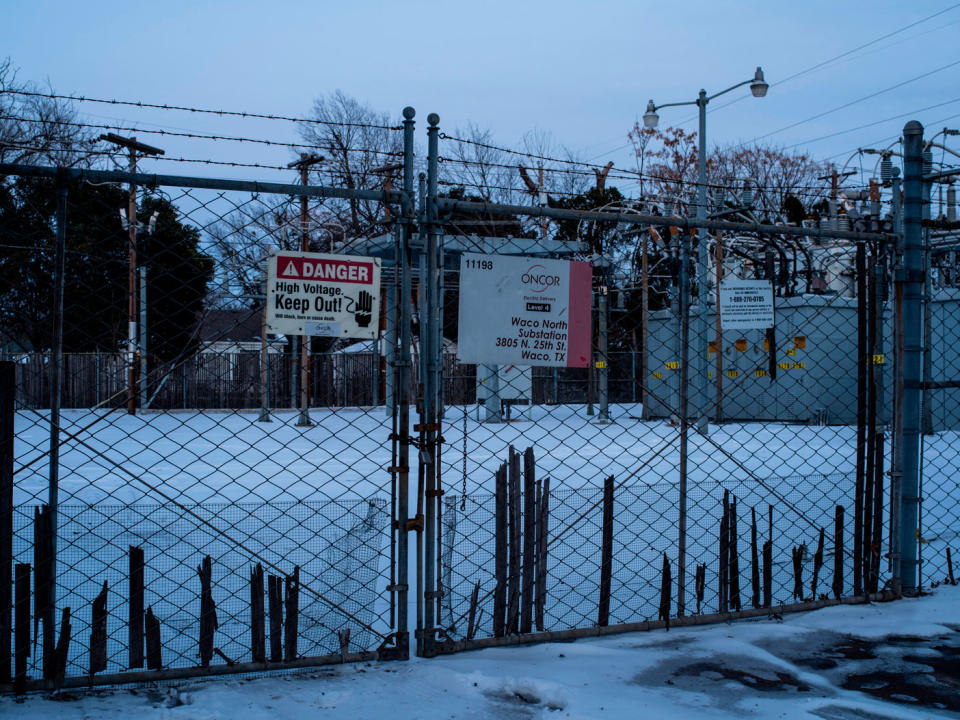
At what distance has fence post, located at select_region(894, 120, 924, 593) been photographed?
4645 millimetres

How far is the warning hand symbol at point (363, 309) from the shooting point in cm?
349

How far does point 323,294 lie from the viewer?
11.3 ft

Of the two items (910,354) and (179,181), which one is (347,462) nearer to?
(910,354)

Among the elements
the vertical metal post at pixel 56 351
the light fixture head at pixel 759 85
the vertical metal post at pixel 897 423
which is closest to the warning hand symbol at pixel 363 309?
the vertical metal post at pixel 56 351

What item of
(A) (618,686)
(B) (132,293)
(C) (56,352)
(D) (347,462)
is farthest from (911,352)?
(D) (347,462)

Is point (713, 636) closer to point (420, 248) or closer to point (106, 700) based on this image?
point (420, 248)

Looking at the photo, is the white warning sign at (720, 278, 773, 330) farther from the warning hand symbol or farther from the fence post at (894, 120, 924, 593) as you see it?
the warning hand symbol

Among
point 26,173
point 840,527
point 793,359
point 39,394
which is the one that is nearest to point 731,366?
point 793,359

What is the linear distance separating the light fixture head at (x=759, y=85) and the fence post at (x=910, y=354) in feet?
47.7

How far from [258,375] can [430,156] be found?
71.9ft

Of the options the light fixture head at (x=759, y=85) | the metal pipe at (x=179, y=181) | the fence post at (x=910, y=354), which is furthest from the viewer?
the light fixture head at (x=759, y=85)

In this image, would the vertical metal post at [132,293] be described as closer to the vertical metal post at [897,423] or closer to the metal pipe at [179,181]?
the metal pipe at [179,181]

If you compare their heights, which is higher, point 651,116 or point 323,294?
point 651,116

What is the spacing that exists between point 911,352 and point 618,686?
270cm
